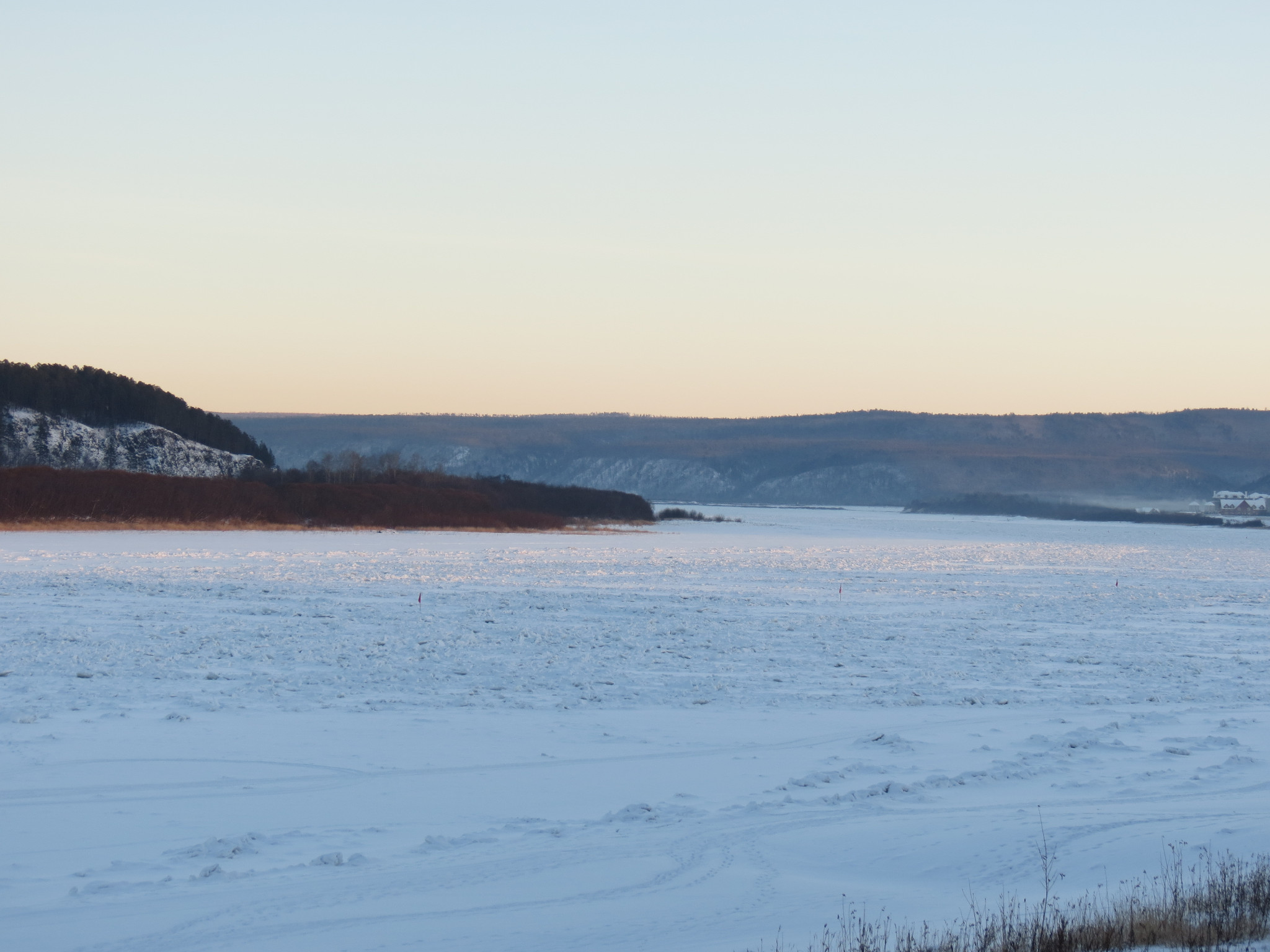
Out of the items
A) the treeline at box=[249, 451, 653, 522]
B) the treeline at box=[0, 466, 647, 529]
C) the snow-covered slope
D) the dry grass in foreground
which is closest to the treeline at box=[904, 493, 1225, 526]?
the treeline at box=[249, 451, 653, 522]

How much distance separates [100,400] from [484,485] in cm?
4115

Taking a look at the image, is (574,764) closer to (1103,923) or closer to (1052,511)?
(1103,923)

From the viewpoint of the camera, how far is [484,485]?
10444 centimetres

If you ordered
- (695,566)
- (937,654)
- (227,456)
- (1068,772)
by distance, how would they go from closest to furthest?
1. (1068,772)
2. (937,654)
3. (695,566)
4. (227,456)

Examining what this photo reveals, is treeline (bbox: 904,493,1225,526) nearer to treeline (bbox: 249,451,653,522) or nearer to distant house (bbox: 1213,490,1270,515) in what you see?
distant house (bbox: 1213,490,1270,515)

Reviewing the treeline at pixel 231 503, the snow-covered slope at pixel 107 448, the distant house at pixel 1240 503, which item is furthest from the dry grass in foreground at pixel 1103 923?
the distant house at pixel 1240 503

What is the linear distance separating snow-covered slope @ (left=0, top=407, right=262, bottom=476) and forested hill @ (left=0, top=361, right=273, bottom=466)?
1.40 metres

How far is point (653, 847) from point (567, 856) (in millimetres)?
608

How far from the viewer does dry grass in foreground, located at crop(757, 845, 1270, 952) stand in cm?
591

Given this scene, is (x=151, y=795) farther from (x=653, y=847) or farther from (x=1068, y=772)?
(x=1068, y=772)

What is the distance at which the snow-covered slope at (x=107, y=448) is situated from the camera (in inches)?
4205

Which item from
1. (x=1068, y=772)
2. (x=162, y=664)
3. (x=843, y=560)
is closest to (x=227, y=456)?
(x=843, y=560)

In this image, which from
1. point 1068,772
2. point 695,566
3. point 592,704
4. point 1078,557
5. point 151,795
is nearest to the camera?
point 151,795

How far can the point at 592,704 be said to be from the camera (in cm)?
1341
